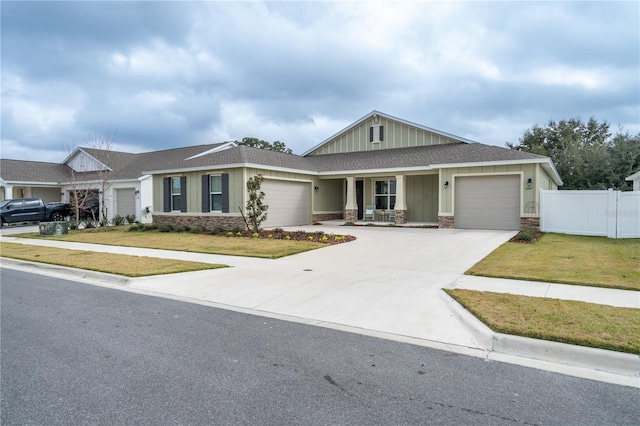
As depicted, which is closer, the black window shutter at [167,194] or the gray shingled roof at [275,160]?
the gray shingled roof at [275,160]

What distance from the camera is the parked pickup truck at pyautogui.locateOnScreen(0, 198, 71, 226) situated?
76.1 feet

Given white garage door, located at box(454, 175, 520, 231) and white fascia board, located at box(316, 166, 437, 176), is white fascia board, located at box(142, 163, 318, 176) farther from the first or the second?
white garage door, located at box(454, 175, 520, 231)

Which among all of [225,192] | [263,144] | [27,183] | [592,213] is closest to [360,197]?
[225,192]

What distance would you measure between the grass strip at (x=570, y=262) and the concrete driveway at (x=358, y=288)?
2.31 feet

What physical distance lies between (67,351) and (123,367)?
0.99 meters

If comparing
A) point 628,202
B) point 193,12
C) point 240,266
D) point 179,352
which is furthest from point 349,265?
point 628,202

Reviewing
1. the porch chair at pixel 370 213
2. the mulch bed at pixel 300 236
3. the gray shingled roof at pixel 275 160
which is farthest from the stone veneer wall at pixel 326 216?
the mulch bed at pixel 300 236

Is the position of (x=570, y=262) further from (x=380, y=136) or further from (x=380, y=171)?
(x=380, y=136)

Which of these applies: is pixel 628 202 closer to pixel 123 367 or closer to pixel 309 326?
pixel 309 326

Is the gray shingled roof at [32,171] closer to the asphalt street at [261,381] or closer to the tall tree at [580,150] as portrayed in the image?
the asphalt street at [261,381]

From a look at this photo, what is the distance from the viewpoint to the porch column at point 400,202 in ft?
68.2

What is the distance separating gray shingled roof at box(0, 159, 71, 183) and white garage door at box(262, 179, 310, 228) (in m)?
21.3

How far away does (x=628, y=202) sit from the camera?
13.8m

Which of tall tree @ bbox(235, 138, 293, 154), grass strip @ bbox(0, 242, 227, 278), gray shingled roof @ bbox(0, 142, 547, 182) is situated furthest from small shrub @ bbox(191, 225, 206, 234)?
tall tree @ bbox(235, 138, 293, 154)
